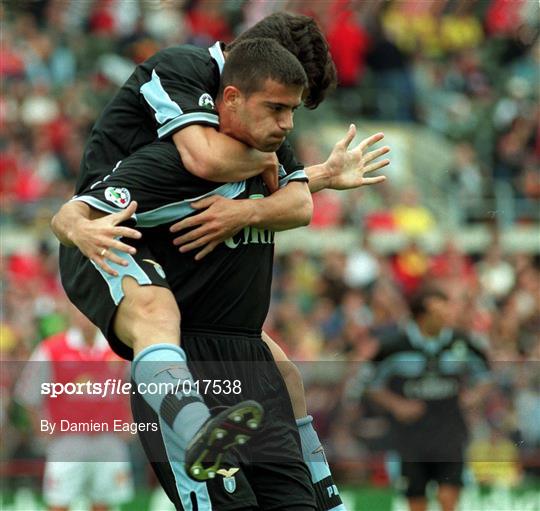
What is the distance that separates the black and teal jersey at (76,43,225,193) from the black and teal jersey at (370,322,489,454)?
6242mm

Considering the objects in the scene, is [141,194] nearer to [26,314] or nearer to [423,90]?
[26,314]

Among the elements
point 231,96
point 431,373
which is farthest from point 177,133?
point 431,373

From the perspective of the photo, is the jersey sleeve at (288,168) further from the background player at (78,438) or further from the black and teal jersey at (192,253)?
the background player at (78,438)

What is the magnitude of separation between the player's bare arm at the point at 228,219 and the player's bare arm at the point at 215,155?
110mm

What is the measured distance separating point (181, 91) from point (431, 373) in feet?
21.9

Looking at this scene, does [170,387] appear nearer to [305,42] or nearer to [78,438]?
[305,42]

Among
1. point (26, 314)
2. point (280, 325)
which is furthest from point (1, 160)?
point (280, 325)

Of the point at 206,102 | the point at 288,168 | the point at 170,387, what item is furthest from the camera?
the point at 288,168

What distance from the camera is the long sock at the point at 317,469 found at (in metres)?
5.89

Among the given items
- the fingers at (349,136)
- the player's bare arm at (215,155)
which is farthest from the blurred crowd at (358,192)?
the player's bare arm at (215,155)

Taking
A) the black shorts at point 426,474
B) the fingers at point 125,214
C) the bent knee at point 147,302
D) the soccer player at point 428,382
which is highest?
the fingers at point 125,214

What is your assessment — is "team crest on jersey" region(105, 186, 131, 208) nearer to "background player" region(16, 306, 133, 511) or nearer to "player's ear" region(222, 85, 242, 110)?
"player's ear" region(222, 85, 242, 110)

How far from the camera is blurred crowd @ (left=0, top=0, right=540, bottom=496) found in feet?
42.7

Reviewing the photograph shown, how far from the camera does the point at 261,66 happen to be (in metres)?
5.17
